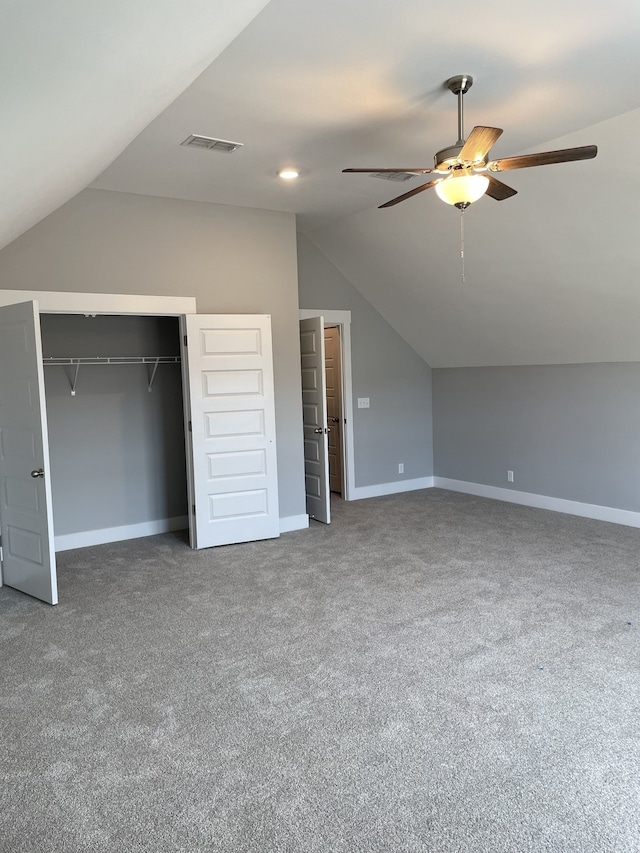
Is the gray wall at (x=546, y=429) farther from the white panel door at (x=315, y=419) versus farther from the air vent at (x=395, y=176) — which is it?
the air vent at (x=395, y=176)

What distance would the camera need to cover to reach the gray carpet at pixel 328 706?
6.91 ft

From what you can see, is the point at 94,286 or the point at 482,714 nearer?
the point at 482,714

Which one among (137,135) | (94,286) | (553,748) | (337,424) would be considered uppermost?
(137,135)

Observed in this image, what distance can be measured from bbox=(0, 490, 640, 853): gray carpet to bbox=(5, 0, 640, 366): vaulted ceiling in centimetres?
232

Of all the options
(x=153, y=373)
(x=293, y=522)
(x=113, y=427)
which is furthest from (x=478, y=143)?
(x=113, y=427)

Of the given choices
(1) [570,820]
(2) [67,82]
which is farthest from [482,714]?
(2) [67,82]

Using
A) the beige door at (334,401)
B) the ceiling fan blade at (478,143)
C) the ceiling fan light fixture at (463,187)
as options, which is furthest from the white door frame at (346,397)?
the ceiling fan blade at (478,143)

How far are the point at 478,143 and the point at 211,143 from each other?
1970 millimetres

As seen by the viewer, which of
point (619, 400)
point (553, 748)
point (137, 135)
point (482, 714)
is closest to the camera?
point (553, 748)

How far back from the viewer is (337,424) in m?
7.45

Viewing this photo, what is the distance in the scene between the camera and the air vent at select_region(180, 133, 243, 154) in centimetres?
398

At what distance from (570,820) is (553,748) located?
→ 1.39 ft

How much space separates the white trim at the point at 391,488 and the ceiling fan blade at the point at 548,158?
4894 mm

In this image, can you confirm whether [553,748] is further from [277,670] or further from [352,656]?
[277,670]
